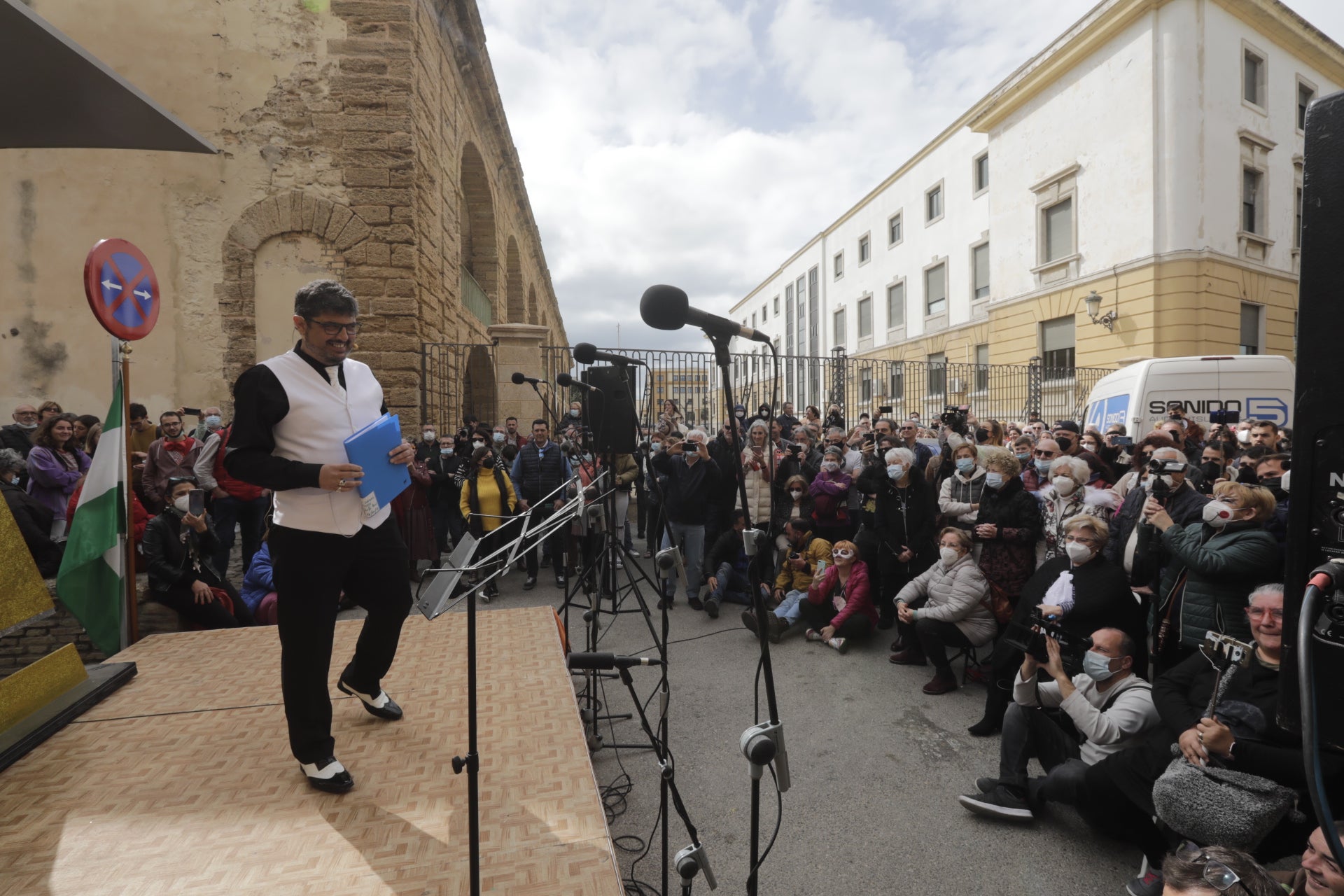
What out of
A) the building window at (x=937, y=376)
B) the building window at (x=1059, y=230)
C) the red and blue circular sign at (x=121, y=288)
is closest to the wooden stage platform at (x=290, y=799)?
the red and blue circular sign at (x=121, y=288)

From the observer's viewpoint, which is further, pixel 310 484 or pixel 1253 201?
pixel 1253 201

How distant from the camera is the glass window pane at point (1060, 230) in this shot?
1656 cm

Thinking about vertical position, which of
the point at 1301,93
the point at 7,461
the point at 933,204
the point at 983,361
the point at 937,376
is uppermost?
the point at 1301,93

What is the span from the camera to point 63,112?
10.2 ft

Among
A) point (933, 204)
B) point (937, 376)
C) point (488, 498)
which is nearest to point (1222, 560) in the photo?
point (488, 498)

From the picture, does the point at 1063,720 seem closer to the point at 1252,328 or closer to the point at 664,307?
the point at 664,307

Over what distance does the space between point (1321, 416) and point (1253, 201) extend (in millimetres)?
20082

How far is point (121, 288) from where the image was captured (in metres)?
4.00

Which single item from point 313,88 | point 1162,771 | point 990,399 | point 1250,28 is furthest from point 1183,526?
point 1250,28

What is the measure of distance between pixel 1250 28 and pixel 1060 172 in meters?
4.76

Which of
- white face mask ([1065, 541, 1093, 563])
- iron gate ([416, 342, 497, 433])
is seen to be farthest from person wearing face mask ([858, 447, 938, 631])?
iron gate ([416, 342, 497, 433])

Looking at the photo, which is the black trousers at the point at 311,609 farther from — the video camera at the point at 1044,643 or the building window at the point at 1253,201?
the building window at the point at 1253,201

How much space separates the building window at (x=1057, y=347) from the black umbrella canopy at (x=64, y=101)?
1739 centimetres

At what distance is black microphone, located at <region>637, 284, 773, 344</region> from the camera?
1741 millimetres
